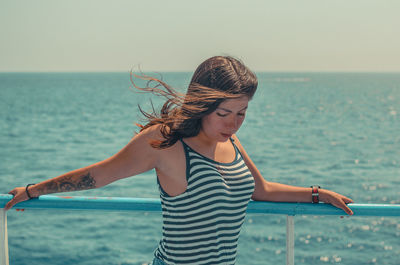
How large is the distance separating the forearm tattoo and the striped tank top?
32 cm

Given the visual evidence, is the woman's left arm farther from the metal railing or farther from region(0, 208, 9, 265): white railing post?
region(0, 208, 9, 265): white railing post

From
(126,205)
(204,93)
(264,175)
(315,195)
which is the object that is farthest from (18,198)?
(264,175)

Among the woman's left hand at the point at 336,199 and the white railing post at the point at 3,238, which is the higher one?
the woman's left hand at the point at 336,199

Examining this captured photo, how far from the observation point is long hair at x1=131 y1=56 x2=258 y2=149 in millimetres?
2062

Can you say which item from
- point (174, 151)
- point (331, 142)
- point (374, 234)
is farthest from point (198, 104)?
point (331, 142)

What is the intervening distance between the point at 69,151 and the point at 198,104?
91.7 feet

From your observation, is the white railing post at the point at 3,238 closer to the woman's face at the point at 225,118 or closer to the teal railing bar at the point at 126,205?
the teal railing bar at the point at 126,205

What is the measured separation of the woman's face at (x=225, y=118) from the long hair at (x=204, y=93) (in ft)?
0.08

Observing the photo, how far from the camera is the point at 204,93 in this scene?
81.3 inches

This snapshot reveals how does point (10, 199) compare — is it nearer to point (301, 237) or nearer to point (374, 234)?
point (301, 237)

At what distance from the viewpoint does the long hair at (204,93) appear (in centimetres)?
206

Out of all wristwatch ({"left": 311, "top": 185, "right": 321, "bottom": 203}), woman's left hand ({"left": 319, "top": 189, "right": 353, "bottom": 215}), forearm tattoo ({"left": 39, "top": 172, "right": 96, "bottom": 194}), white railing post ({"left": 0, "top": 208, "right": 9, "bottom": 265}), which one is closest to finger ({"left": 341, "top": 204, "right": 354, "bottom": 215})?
woman's left hand ({"left": 319, "top": 189, "right": 353, "bottom": 215})

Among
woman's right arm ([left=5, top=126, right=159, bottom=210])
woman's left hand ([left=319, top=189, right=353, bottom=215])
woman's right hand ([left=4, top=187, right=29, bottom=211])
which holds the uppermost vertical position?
woman's right arm ([left=5, top=126, right=159, bottom=210])

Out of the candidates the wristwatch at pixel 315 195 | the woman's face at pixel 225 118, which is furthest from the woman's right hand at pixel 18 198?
the wristwatch at pixel 315 195
